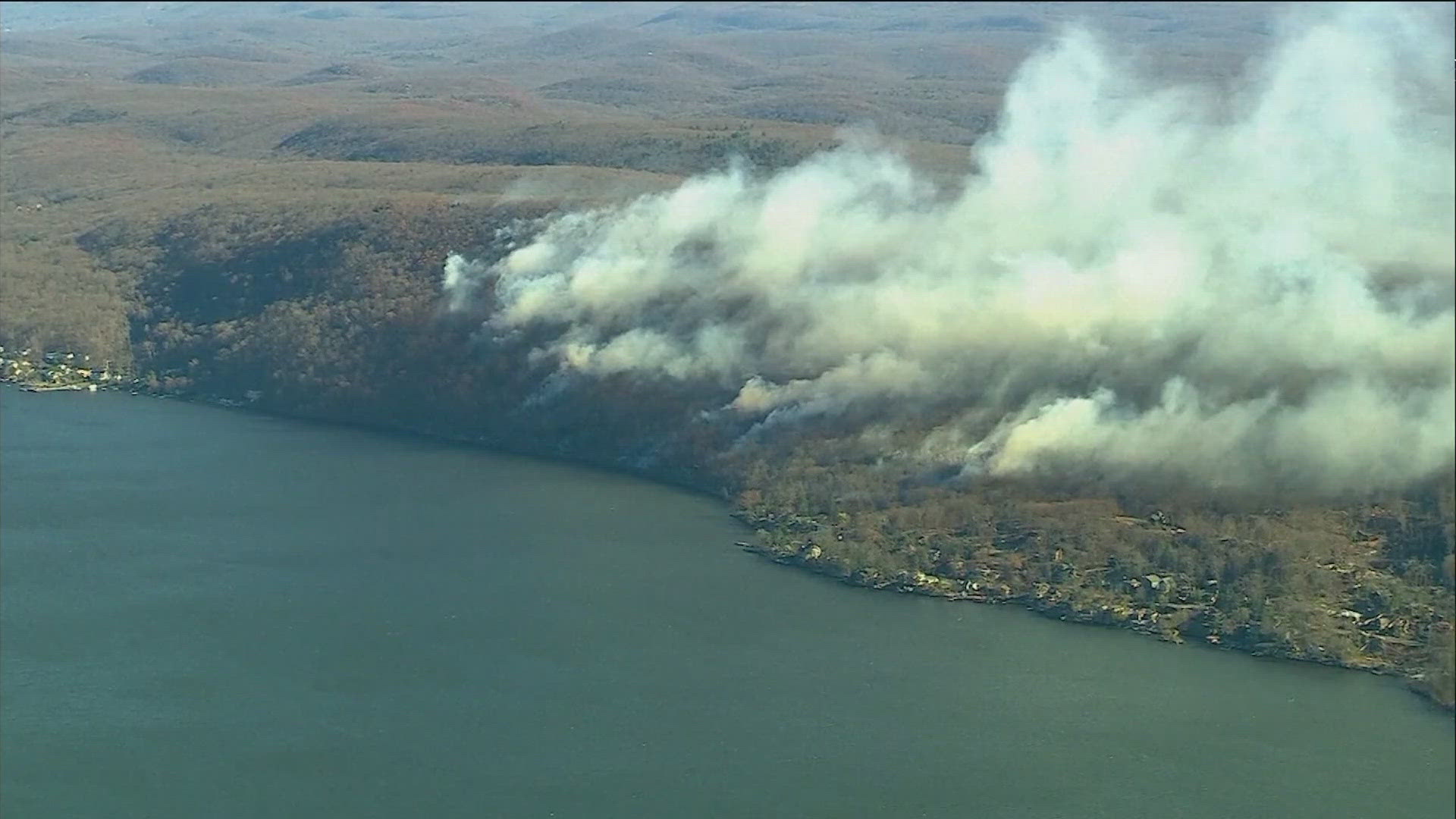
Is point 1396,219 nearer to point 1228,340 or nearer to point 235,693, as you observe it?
point 1228,340

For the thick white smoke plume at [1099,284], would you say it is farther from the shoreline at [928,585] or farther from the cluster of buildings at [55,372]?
the cluster of buildings at [55,372]

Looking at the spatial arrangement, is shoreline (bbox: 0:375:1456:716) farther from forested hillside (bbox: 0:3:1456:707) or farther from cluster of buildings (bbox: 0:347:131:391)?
cluster of buildings (bbox: 0:347:131:391)

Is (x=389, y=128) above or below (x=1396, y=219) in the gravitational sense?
below

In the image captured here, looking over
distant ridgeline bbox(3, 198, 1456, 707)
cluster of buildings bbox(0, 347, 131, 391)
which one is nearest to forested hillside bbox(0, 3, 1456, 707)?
distant ridgeline bbox(3, 198, 1456, 707)

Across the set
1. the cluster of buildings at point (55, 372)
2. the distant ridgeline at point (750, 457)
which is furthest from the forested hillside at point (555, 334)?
the cluster of buildings at point (55, 372)

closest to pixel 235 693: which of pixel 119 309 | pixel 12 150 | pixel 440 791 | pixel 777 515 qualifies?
pixel 440 791

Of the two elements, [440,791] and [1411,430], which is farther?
[440,791]
